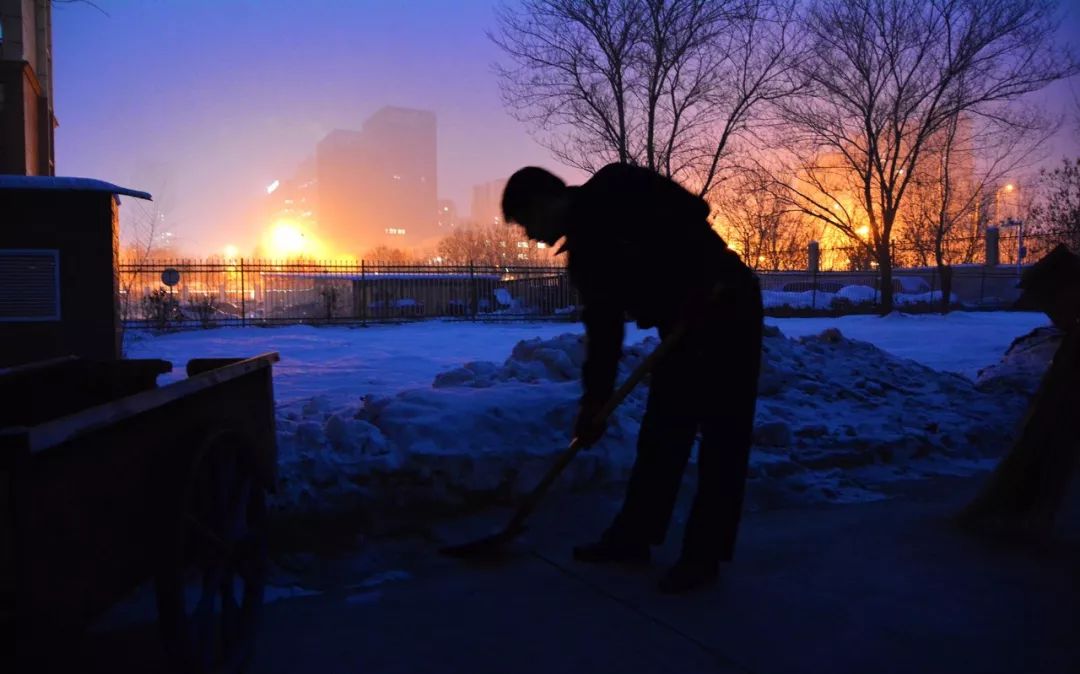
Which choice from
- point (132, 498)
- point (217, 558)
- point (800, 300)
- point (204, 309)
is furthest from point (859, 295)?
point (132, 498)

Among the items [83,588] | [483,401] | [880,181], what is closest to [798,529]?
[483,401]

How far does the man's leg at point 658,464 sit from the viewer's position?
3465mm

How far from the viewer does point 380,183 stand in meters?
172

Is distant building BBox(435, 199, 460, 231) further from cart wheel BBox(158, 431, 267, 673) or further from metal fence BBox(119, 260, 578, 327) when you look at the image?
cart wheel BBox(158, 431, 267, 673)

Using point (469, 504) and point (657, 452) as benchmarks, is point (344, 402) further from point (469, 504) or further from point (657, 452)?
point (657, 452)

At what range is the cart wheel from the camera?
6.92 ft

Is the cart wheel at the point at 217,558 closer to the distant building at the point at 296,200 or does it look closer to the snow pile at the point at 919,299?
the snow pile at the point at 919,299

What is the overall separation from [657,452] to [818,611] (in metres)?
0.89

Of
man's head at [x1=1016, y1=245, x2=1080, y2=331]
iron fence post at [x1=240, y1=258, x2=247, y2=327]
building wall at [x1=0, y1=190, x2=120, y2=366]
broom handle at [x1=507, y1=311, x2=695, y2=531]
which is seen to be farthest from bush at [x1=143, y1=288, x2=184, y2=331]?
man's head at [x1=1016, y1=245, x2=1080, y2=331]

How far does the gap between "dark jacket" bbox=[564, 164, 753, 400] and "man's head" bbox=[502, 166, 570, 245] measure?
0.17 feet

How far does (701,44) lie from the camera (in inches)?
783

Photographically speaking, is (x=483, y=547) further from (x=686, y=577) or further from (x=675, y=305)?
(x=675, y=305)

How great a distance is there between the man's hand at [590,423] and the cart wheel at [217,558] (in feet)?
4.37

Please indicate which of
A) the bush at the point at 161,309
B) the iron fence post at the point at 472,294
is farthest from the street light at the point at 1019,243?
the bush at the point at 161,309
